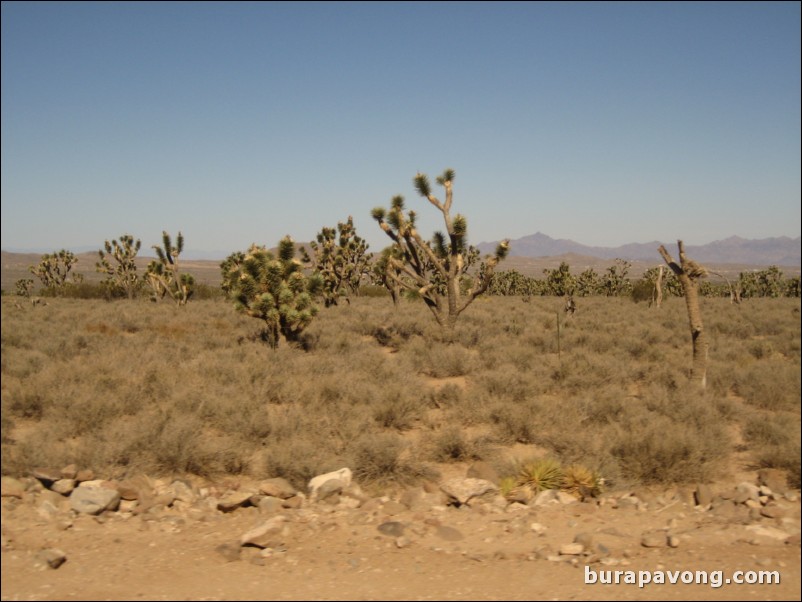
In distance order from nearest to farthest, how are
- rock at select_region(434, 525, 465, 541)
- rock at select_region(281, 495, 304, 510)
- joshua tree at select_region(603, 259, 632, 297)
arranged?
1. rock at select_region(434, 525, 465, 541)
2. rock at select_region(281, 495, 304, 510)
3. joshua tree at select_region(603, 259, 632, 297)

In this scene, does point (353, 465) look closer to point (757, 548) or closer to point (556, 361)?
point (757, 548)

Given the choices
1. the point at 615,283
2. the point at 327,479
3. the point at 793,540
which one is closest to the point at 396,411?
the point at 327,479

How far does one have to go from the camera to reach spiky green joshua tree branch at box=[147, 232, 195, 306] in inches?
1152

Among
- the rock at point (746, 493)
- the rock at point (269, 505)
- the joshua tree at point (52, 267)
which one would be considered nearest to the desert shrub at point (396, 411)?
the rock at point (269, 505)

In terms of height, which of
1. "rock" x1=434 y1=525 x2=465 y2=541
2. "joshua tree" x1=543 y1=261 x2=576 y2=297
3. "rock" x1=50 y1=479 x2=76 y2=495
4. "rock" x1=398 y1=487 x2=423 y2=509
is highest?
"joshua tree" x1=543 y1=261 x2=576 y2=297

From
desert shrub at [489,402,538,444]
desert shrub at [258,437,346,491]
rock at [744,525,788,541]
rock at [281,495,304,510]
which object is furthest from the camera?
desert shrub at [489,402,538,444]

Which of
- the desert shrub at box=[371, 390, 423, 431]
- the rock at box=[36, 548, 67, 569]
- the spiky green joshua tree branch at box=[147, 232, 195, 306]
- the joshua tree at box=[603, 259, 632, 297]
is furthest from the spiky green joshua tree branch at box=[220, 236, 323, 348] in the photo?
the joshua tree at box=[603, 259, 632, 297]

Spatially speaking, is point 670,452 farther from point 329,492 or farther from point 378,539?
point 329,492

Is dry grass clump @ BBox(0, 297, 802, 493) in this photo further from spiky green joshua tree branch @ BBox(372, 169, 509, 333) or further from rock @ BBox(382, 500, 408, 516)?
spiky green joshua tree branch @ BBox(372, 169, 509, 333)

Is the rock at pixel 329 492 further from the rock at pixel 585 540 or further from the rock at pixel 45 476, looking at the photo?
the rock at pixel 45 476

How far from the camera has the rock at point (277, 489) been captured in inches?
239

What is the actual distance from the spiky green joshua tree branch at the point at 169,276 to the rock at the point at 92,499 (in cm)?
2538

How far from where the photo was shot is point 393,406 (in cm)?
868

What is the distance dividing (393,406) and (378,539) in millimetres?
3535
